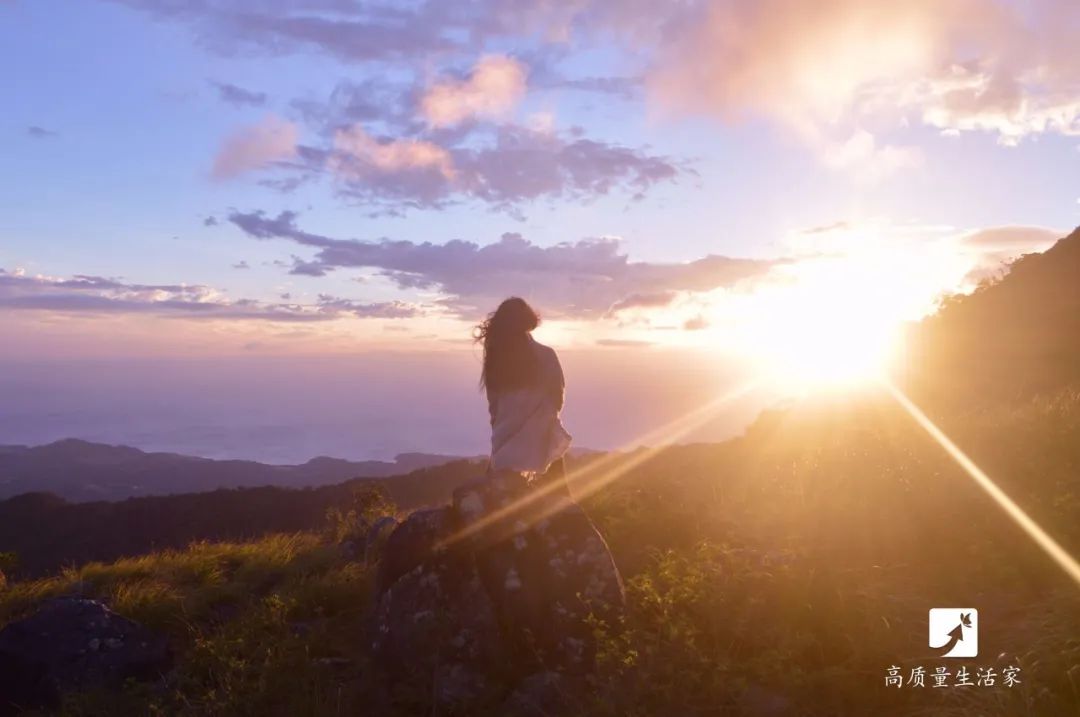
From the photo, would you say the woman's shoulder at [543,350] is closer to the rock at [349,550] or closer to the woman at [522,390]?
the woman at [522,390]

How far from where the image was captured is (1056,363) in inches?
701

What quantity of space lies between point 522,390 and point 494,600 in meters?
2.24

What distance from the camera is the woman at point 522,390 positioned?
7.36m

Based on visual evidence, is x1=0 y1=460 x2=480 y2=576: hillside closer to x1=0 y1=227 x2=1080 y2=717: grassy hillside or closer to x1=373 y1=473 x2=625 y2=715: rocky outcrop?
x1=0 y1=227 x2=1080 y2=717: grassy hillside

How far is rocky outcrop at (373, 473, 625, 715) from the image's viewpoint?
541 cm

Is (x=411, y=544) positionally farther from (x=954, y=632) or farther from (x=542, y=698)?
(x=954, y=632)

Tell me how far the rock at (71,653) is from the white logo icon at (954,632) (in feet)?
21.0

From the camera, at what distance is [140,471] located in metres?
86.6

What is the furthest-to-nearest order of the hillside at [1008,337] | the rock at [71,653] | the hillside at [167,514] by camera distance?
the hillside at [167,514]
the hillside at [1008,337]
the rock at [71,653]

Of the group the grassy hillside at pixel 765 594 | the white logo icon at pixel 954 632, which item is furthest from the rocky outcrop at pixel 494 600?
the white logo icon at pixel 954 632

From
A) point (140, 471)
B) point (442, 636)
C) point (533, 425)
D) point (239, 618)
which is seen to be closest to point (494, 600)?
point (442, 636)

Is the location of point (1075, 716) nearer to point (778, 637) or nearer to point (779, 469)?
point (778, 637)

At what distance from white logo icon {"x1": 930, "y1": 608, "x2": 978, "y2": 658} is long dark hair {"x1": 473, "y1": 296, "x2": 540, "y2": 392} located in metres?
4.10

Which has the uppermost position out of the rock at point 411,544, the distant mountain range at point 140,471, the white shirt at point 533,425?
the white shirt at point 533,425
